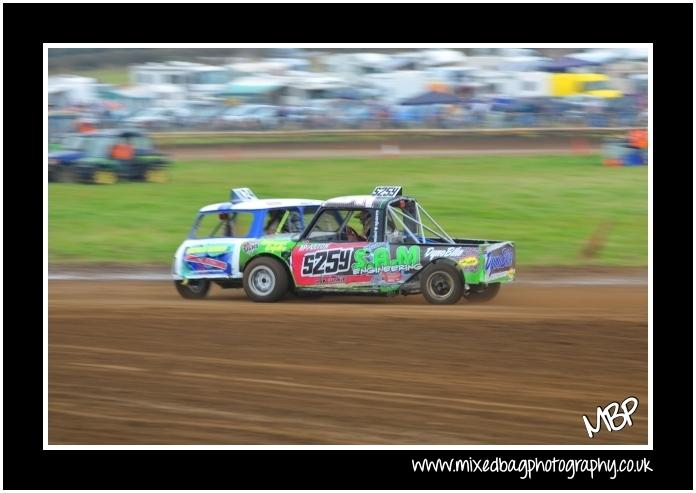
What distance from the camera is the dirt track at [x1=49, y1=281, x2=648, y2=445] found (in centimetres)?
1012

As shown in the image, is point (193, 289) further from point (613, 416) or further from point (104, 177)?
point (104, 177)

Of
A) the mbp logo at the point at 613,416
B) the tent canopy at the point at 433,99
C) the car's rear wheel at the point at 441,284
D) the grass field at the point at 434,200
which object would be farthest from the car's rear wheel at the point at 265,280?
the tent canopy at the point at 433,99

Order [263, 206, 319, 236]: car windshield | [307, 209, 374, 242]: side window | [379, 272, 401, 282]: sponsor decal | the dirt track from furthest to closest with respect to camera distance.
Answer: [263, 206, 319, 236]: car windshield
[307, 209, 374, 242]: side window
[379, 272, 401, 282]: sponsor decal
the dirt track

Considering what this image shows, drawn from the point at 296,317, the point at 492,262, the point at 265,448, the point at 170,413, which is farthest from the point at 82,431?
the point at 492,262

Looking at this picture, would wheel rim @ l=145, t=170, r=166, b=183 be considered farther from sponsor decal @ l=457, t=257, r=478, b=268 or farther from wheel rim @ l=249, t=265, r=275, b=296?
sponsor decal @ l=457, t=257, r=478, b=268

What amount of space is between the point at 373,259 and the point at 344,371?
2.92 metres

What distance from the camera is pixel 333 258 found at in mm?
14258

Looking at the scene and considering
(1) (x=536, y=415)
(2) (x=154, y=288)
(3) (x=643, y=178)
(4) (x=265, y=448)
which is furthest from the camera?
(3) (x=643, y=178)

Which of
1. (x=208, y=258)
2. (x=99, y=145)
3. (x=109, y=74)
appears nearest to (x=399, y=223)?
(x=208, y=258)

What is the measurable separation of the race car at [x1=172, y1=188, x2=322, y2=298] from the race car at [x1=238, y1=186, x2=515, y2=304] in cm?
22

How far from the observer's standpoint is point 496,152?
84.9ft

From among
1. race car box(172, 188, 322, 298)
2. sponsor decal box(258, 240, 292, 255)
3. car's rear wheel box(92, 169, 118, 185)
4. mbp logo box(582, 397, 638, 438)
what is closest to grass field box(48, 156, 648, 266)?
car's rear wheel box(92, 169, 118, 185)

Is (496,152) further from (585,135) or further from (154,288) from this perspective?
(154,288)

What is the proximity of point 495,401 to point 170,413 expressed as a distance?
334cm
